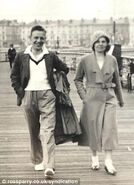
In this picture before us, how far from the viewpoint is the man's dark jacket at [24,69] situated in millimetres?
4355

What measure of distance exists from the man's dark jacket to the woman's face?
0.28 meters

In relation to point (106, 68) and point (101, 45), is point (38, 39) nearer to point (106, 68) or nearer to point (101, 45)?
point (101, 45)

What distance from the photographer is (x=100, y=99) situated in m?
4.62

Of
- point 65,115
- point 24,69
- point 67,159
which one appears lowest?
point 67,159

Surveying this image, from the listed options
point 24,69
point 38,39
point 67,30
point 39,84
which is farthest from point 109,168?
point 67,30

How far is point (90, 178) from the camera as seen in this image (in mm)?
4488

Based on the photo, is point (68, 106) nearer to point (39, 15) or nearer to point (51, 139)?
point (51, 139)

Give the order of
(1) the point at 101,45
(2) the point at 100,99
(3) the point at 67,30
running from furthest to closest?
1. (3) the point at 67,30
2. (2) the point at 100,99
3. (1) the point at 101,45

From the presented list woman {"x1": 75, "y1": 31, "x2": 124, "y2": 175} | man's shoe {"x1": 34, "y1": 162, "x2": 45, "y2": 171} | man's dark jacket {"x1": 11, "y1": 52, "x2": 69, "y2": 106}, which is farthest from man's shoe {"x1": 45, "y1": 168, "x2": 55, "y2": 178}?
man's dark jacket {"x1": 11, "y1": 52, "x2": 69, "y2": 106}

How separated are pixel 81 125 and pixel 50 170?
1.69 ft

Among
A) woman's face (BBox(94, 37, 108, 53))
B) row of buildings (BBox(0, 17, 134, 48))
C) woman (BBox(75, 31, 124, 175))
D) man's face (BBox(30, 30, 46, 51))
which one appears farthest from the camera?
row of buildings (BBox(0, 17, 134, 48))

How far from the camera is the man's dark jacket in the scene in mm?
4355

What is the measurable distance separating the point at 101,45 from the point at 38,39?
481mm

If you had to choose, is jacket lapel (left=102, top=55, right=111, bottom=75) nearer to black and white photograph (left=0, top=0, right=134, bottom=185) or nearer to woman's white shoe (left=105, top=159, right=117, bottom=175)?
black and white photograph (left=0, top=0, right=134, bottom=185)
